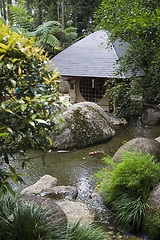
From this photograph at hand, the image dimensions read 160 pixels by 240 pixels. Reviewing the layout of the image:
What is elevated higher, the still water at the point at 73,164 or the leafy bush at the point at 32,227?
the leafy bush at the point at 32,227

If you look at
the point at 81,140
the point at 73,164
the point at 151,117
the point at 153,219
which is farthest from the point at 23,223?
the point at 151,117

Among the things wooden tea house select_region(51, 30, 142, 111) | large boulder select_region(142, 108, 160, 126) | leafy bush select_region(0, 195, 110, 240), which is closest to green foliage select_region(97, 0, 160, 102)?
→ large boulder select_region(142, 108, 160, 126)

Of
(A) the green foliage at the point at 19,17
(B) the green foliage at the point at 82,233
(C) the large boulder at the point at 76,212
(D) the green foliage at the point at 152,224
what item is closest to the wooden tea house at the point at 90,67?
(A) the green foliage at the point at 19,17

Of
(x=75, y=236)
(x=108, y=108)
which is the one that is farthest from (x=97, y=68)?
(x=75, y=236)

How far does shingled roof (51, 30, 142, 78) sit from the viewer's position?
35.0ft

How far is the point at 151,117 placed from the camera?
993cm

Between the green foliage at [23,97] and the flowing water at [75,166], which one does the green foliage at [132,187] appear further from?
the green foliage at [23,97]

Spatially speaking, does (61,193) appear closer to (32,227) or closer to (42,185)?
(42,185)

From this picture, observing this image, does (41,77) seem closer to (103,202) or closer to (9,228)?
(9,228)

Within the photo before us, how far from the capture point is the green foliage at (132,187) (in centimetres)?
402

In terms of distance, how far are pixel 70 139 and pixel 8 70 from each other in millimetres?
5876

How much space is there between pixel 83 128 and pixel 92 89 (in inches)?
150

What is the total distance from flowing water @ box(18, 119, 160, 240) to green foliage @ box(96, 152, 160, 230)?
0.82 m

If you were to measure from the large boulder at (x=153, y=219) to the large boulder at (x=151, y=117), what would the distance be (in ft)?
19.8
